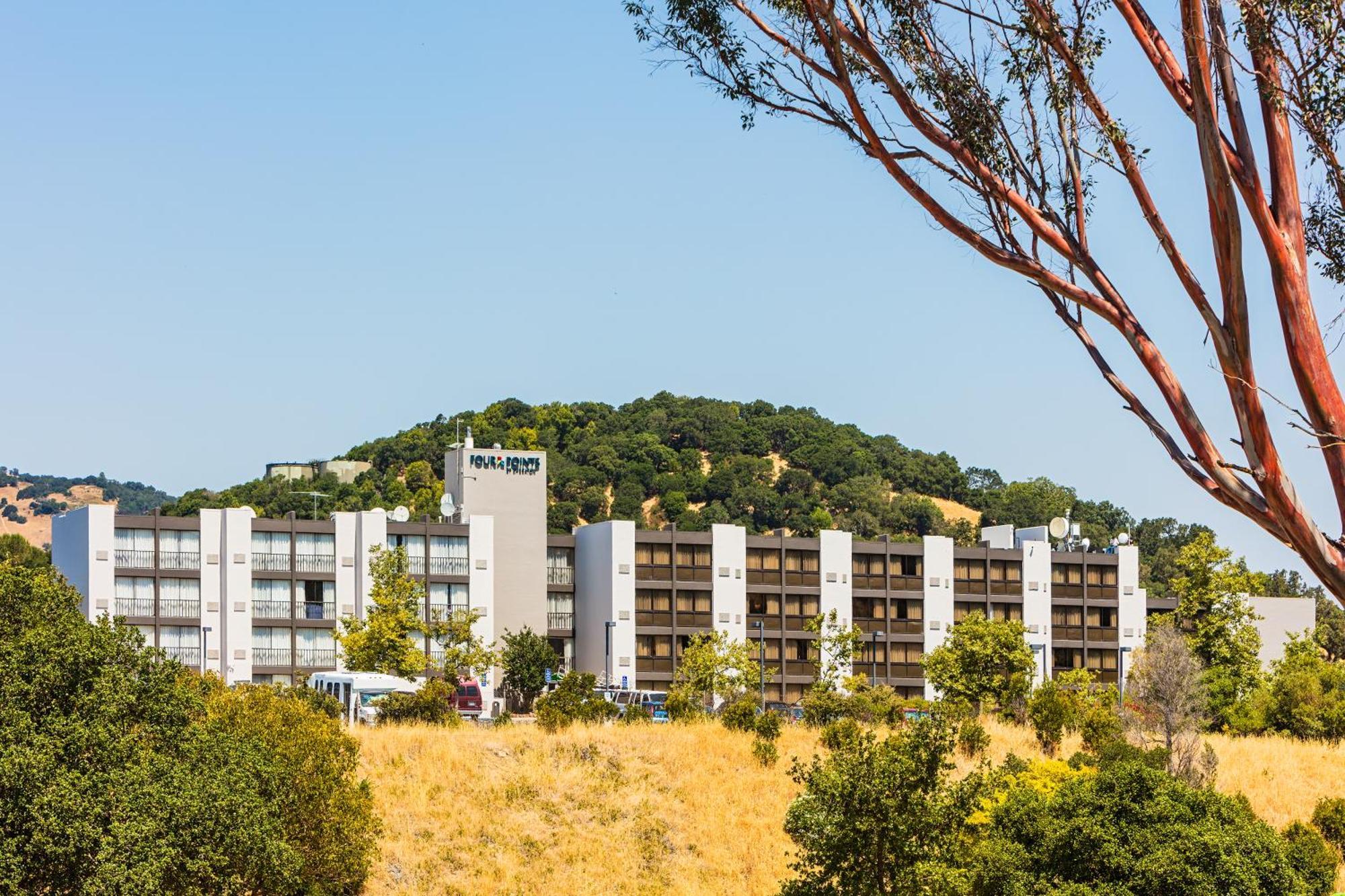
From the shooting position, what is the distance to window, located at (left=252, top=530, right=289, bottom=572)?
7712 cm

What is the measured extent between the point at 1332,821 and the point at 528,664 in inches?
1535

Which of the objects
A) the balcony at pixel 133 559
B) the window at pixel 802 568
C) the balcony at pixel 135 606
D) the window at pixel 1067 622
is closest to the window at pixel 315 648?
the balcony at pixel 135 606

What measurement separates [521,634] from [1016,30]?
58451mm

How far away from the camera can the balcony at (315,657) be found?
77000 millimetres

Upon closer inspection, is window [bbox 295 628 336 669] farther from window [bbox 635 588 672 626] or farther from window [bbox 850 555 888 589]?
window [bbox 850 555 888 589]

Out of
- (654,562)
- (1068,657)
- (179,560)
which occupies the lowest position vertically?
(1068,657)

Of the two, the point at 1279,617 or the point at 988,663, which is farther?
the point at 1279,617

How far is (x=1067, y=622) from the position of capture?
91062mm

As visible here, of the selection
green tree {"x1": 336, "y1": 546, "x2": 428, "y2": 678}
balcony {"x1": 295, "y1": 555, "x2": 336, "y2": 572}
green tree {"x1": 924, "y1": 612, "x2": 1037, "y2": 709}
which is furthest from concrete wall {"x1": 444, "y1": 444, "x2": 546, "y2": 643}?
green tree {"x1": 924, "y1": 612, "x2": 1037, "y2": 709}

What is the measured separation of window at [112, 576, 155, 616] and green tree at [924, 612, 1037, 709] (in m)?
40.3

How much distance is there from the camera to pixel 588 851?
120 feet

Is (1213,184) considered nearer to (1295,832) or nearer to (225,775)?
(225,775)

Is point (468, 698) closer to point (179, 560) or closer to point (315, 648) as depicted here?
point (315, 648)

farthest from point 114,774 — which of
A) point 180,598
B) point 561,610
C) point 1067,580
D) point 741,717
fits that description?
point 1067,580
